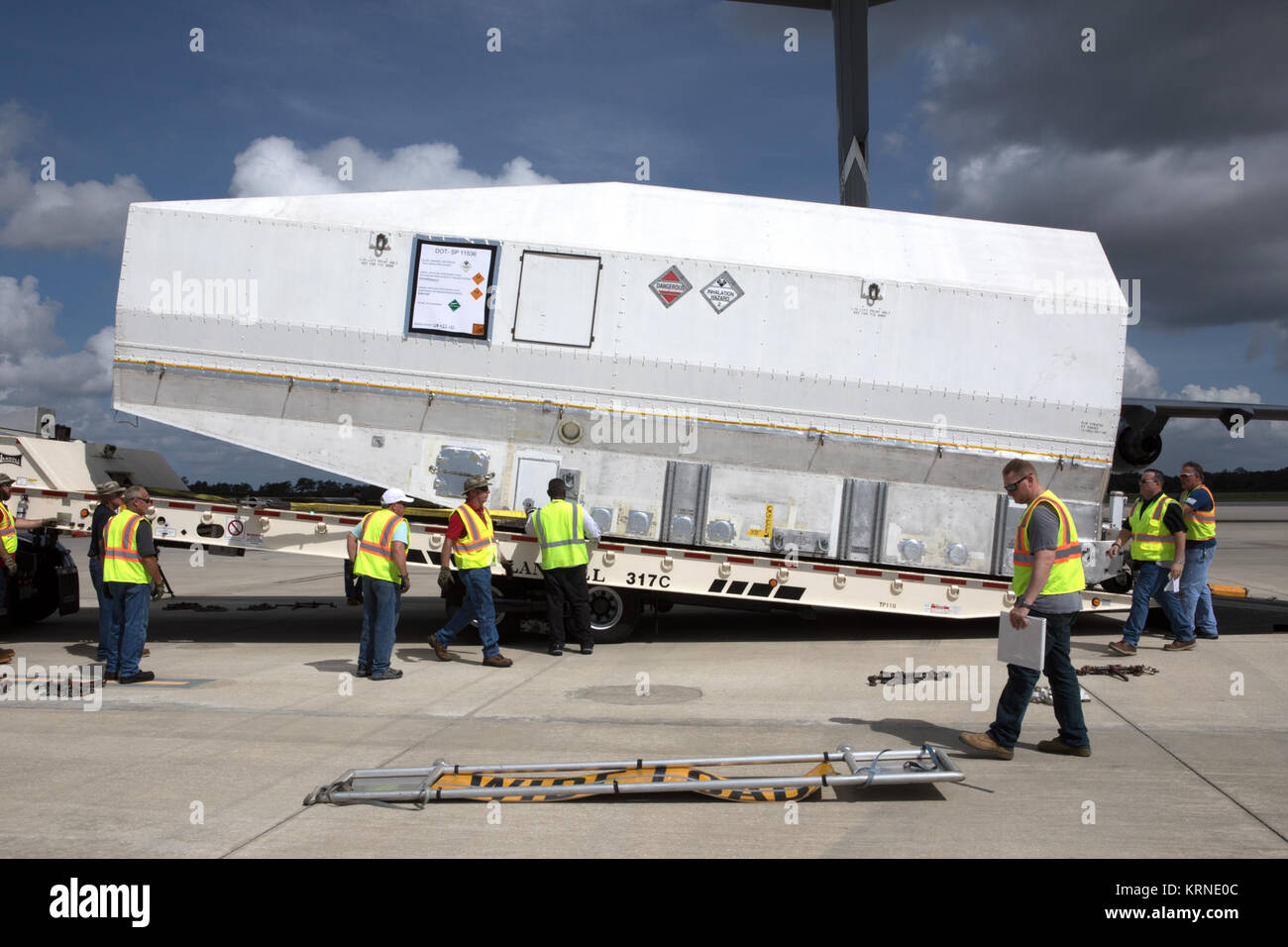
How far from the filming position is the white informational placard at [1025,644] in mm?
4875

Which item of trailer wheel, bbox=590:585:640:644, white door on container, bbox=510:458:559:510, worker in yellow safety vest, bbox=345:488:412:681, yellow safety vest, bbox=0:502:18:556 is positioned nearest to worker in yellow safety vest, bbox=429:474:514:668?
worker in yellow safety vest, bbox=345:488:412:681

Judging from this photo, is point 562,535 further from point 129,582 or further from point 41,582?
point 41,582

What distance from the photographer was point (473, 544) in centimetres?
806

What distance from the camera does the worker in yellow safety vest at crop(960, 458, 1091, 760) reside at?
5.06 metres

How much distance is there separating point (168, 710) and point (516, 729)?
7.85ft

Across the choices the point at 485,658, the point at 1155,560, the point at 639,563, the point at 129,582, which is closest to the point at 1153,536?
the point at 1155,560

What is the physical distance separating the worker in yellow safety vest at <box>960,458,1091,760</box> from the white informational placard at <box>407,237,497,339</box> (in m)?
5.41

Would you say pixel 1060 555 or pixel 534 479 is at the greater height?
pixel 534 479

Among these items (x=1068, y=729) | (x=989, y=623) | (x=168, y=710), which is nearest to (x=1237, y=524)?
(x=989, y=623)

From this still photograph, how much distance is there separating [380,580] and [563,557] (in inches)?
65.1

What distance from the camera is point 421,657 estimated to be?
333 inches

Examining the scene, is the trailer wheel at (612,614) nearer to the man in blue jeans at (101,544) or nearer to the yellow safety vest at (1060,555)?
the man in blue jeans at (101,544)

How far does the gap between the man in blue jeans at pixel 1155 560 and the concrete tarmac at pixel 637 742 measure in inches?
10.5
